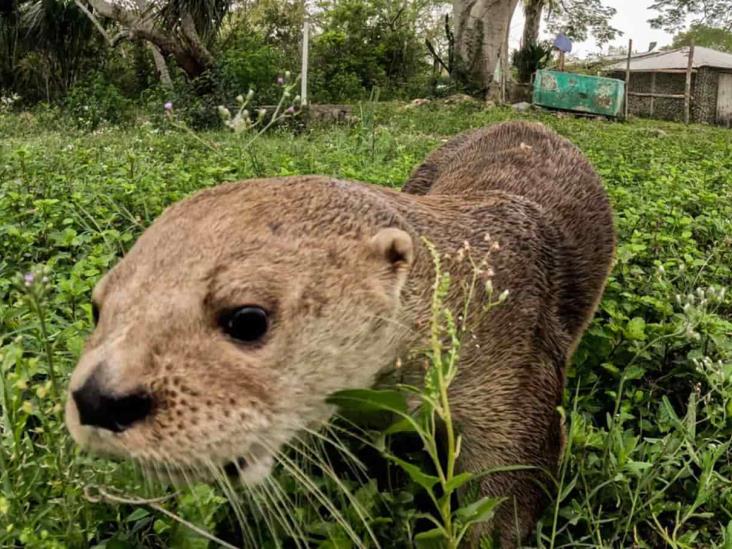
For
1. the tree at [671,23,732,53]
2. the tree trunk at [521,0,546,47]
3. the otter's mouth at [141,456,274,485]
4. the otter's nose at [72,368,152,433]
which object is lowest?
the otter's mouth at [141,456,274,485]

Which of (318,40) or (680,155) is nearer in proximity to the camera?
(680,155)

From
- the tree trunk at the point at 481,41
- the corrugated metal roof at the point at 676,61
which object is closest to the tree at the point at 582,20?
the corrugated metal roof at the point at 676,61

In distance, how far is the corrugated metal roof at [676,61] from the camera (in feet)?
85.7

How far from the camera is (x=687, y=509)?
188cm

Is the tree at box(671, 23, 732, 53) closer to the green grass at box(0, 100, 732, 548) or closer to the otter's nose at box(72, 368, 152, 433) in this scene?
the green grass at box(0, 100, 732, 548)

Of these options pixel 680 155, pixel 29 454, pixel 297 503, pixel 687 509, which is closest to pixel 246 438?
pixel 297 503

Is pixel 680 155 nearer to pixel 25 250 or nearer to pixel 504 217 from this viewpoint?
pixel 504 217

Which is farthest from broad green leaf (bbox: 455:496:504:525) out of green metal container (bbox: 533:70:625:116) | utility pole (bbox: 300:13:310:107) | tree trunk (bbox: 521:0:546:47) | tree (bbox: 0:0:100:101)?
tree trunk (bbox: 521:0:546:47)

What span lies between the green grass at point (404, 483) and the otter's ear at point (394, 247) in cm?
54

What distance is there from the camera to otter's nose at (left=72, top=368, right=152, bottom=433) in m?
1.21

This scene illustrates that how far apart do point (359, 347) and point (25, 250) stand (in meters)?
1.91

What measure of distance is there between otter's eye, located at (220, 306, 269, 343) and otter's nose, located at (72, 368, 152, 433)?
0.72ft

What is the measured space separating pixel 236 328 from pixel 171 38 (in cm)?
1400

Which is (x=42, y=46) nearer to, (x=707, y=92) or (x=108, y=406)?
(x=108, y=406)
